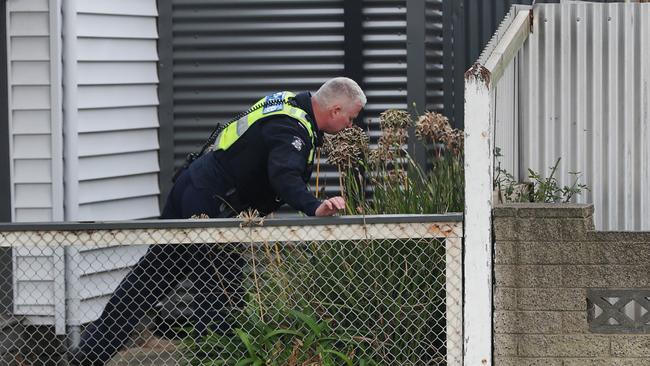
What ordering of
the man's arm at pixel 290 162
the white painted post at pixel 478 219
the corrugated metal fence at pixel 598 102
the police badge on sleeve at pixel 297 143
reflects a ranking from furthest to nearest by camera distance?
the corrugated metal fence at pixel 598 102 → the police badge on sleeve at pixel 297 143 → the man's arm at pixel 290 162 → the white painted post at pixel 478 219

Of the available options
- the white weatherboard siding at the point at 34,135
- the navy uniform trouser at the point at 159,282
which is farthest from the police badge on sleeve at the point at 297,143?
the white weatherboard siding at the point at 34,135

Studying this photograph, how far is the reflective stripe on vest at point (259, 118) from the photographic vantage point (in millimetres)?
7148

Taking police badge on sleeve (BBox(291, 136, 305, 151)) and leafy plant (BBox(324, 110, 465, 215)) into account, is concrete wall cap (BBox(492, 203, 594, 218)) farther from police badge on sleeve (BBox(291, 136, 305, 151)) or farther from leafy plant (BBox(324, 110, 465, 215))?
police badge on sleeve (BBox(291, 136, 305, 151))

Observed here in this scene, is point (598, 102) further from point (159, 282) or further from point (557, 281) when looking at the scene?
point (159, 282)

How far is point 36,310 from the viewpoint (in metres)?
8.53

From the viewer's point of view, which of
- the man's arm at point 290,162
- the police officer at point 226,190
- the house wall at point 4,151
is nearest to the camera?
the man's arm at point 290,162

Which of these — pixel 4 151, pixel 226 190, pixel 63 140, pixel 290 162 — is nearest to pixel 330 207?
pixel 290 162

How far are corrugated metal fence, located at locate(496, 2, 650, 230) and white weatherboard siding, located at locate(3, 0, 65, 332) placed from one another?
2845 millimetres

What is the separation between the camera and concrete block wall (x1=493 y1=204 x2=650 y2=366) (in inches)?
258

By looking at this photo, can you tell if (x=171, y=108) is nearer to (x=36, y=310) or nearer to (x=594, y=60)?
(x=36, y=310)

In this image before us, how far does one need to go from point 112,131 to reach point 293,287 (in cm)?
259

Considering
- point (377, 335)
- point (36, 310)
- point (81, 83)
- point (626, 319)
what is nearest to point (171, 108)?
point (81, 83)

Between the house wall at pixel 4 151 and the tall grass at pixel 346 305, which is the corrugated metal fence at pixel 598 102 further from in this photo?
the house wall at pixel 4 151

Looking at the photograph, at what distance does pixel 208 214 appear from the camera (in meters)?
7.39
